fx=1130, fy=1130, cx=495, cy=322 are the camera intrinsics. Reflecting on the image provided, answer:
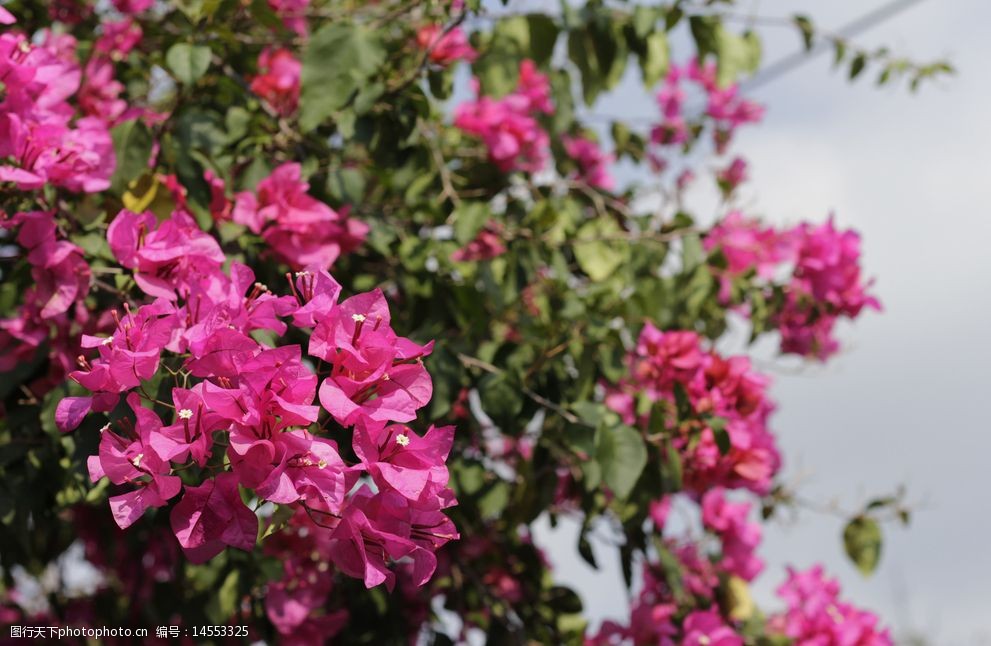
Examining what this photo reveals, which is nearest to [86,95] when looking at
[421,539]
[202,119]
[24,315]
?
[202,119]

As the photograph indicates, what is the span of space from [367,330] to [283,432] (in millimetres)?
133

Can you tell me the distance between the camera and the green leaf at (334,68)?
1.91m

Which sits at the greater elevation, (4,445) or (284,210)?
(284,210)

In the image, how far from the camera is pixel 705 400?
2.01 metres

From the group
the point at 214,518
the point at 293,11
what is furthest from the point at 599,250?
the point at 214,518

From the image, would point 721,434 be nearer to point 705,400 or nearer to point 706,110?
point 705,400

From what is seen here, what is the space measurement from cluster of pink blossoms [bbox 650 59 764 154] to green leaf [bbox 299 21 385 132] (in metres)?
1.67

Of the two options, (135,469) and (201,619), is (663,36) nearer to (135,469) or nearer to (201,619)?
(201,619)

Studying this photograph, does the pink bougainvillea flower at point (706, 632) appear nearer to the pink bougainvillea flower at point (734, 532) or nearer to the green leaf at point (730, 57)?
the pink bougainvillea flower at point (734, 532)

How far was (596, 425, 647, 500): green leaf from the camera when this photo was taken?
181 centimetres

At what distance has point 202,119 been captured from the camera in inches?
74.9

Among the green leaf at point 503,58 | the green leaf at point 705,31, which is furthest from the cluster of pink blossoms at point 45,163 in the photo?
the green leaf at point 705,31

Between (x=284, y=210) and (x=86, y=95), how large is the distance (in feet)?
2.12

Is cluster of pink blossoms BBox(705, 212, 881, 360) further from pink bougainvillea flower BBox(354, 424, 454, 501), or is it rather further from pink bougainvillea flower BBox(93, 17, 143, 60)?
pink bougainvillea flower BBox(354, 424, 454, 501)
